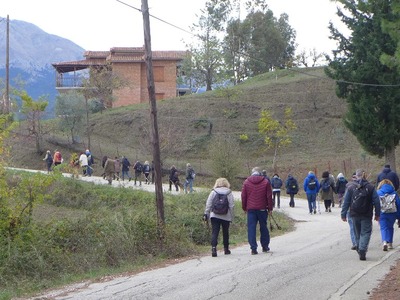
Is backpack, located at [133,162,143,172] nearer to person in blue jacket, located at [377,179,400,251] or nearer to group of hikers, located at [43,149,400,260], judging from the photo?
group of hikers, located at [43,149,400,260]

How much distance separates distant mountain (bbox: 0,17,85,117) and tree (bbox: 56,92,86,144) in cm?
4468

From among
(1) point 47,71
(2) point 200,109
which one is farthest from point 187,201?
(1) point 47,71

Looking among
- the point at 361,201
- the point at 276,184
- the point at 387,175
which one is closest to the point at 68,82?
the point at 276,184

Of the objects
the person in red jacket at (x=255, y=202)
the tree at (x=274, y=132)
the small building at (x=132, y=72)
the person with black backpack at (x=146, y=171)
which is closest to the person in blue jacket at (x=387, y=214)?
the person in red jacket at (x=255, y=202)

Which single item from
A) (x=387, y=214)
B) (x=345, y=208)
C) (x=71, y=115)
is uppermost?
(x=71, y=115)

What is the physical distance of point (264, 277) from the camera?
42.0 feet

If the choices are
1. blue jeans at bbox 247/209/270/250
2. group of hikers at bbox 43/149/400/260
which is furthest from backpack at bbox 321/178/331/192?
blue jeans at bbox 247/209/270/250

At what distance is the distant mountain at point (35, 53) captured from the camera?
4306 inches

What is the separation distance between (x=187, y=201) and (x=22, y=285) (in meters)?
14.5

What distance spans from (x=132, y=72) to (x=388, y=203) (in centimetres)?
6044

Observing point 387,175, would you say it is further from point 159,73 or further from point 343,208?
point 159,73

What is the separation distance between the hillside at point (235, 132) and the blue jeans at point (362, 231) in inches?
1271

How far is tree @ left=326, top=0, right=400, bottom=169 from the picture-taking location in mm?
38094

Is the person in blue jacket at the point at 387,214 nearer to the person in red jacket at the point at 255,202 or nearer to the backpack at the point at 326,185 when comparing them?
the person in red jacket at the point at 255,202
